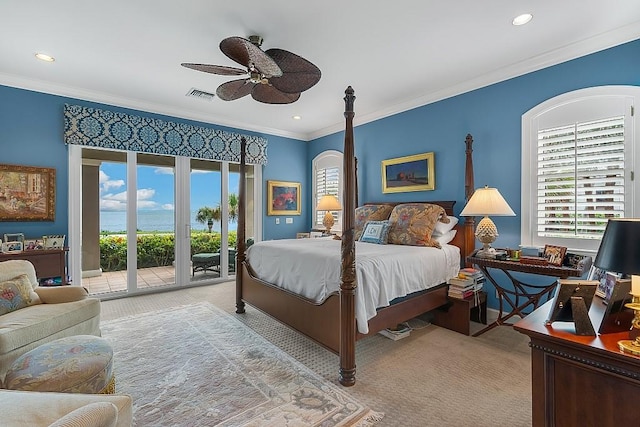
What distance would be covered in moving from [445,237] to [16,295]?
4048 mm

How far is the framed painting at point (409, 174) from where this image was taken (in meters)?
4.13

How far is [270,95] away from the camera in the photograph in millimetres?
3010

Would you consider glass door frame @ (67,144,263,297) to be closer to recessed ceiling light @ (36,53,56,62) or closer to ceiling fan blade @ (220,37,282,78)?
recessed ceiling light @ (36,53,56,62)

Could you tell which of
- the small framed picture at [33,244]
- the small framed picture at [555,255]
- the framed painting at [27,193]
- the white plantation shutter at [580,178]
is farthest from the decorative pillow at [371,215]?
the framed painting at [27,193]

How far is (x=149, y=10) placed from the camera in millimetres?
2385

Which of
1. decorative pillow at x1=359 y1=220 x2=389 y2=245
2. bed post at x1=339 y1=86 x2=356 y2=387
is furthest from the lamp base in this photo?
bed post at x1=339 y1=86 x2=356 y2=387

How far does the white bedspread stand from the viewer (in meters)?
2.38

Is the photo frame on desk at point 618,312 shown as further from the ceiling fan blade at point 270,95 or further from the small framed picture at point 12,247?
the small framed picture at point 12,247

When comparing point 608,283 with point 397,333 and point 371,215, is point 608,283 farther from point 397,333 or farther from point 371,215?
point 371,215

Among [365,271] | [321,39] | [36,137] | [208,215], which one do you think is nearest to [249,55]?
[321,39]

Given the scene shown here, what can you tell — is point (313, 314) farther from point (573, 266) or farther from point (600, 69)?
point (600, 69)

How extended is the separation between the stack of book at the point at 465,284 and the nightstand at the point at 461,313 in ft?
0.17

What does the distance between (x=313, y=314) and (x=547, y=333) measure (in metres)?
1.73

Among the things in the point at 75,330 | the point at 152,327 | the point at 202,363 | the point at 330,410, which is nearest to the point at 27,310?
the point at 75,330
